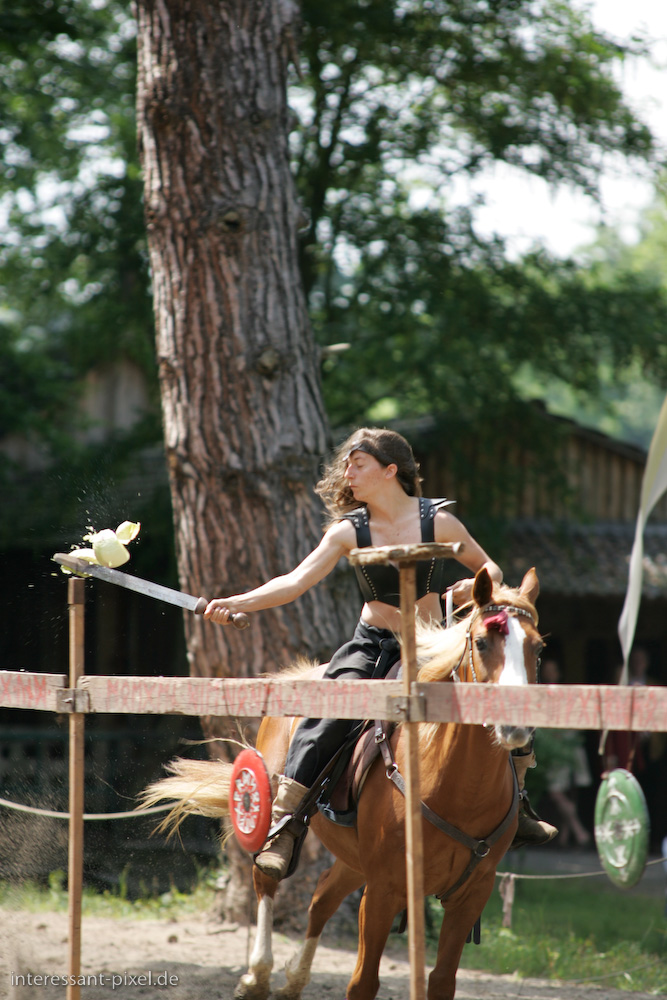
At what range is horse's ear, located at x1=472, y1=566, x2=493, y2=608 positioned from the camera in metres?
3.25

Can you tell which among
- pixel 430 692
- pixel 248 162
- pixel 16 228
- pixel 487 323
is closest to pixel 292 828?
pixel 430 692

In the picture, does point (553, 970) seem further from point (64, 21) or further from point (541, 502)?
point (64, 21)

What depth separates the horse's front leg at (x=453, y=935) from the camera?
12.0 ft

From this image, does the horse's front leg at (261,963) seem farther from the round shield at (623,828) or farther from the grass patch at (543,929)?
the round shield at (623,828)

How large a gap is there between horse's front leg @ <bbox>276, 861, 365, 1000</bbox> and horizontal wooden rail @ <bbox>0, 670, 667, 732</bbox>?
1.71 meters

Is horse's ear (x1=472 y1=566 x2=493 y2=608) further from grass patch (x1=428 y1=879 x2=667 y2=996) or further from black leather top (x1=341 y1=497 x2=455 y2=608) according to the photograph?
grass patch (x1=428 y1=879 x2=667 y2=996)

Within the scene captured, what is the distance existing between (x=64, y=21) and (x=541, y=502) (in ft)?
25.6

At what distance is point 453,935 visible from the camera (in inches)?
147

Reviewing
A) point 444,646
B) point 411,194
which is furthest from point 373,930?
point 411,194

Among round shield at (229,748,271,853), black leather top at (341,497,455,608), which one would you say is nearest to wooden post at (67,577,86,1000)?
round shield at (229,748,271,853)

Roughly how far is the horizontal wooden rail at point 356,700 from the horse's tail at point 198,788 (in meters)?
1.13

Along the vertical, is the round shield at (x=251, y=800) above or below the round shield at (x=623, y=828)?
above

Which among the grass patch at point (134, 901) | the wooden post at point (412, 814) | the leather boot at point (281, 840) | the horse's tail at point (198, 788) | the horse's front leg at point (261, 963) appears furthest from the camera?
the grass patch at point (134, 901)

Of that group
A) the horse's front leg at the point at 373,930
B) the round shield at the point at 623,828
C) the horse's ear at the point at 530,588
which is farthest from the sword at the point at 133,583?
the round shield at the point at 623,828
